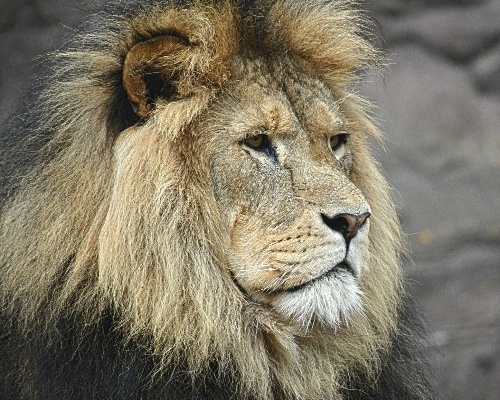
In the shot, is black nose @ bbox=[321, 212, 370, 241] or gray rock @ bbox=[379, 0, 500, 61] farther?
gray rock @ bbox=[379, 0, 500, 61]

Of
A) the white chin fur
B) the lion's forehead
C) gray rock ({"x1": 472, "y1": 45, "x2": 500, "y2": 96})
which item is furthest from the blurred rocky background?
the white chin fur

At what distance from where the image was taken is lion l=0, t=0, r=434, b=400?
363 centimetres

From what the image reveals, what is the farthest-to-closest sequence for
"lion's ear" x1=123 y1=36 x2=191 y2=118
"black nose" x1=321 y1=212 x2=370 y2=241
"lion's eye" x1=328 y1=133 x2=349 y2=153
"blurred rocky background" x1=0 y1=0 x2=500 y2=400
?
"blurred rocky background" x1=0 y1=0 x2=500 y2=400, "lion's eye" x1=328 y1=133 x2=349 y2=153, "lion's ear" x1=123 y1=36 x2=191 y2=118, "black nose" x1=321 y1=212 x2=370 y2=241

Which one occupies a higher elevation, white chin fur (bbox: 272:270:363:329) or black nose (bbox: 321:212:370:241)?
black nose (bbox: 321:212:370:241)

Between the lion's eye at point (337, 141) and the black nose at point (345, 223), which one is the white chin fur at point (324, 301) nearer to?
the black nose at point (345, 223)

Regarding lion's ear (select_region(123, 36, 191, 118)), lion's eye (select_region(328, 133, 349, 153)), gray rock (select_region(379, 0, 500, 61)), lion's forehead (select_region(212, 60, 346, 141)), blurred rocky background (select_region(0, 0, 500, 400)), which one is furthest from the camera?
gray rock (select_region(379, 0, 500, 61))

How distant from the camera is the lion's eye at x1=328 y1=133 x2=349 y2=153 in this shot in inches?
161

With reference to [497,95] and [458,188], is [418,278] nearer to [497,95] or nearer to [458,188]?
[458,188]

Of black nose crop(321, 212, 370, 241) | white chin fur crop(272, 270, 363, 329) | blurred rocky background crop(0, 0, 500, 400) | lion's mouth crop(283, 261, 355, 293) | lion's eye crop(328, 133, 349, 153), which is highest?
lion's eye crop(328, 133, 349, 153)

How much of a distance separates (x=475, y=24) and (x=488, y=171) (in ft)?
4.03

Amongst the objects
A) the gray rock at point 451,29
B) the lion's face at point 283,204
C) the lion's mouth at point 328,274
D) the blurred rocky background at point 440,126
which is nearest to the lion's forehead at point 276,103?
the lion's face at point 283,204

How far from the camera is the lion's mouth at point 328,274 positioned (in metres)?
3.59

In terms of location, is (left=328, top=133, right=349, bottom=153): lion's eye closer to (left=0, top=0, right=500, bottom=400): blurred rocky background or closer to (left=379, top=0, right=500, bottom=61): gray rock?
(left=0, top=0, right=500, bottom=400): blurred rocky background

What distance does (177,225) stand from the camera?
12.0ft
